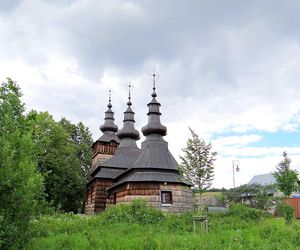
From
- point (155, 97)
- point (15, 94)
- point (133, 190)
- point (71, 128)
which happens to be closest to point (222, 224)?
point (133, 190)

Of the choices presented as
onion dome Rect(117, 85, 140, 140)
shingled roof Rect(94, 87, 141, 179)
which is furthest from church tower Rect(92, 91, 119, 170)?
shingled roof Rect(94, 87, 141, 179)

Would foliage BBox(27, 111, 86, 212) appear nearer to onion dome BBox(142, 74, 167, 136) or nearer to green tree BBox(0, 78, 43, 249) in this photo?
onion dome BBox(142, 74, 167, 136)

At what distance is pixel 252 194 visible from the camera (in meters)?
34.0

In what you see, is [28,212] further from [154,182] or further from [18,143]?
[154,182]

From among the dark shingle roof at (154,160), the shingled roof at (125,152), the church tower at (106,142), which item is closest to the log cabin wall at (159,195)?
the dark shingle roof at (154,160)

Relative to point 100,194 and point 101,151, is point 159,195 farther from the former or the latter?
point 101,151

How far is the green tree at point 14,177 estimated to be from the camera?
8984mm

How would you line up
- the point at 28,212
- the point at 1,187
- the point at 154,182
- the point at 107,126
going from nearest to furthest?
1. the point at 1,187
2. the point at 28,212
3. the point at 154,182
4. the point at 107,126

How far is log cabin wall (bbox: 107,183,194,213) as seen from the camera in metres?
25.2

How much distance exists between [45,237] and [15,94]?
5995 millimetres

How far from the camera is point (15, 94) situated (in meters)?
10.2

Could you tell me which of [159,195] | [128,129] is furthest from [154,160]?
[128,129]

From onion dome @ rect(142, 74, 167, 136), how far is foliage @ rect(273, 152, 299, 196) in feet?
32.0

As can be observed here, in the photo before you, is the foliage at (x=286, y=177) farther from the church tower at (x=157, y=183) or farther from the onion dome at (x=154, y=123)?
the onion dome at (x=154, y=123)
